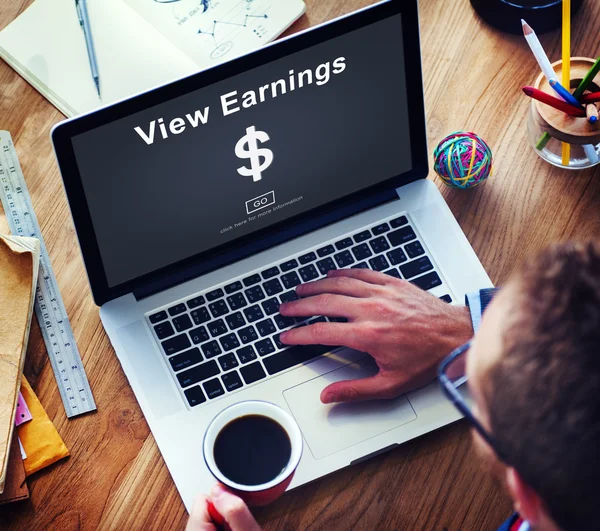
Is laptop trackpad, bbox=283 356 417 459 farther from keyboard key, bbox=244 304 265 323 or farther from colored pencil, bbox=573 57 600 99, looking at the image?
colored pencil, bbox=573 57 600 99

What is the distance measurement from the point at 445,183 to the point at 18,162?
644 millimetres

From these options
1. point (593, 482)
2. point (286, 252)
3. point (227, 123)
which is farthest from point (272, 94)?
point (593, 482)

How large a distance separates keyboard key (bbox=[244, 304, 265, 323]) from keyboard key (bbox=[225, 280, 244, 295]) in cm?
3

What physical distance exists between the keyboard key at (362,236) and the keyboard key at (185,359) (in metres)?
0.28

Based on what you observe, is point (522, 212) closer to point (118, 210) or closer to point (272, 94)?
point (272, 94)

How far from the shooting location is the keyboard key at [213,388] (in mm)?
1045

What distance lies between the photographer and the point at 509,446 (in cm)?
67

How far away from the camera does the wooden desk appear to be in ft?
3.39

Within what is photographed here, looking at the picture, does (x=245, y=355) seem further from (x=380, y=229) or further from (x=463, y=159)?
(x=463, y=159)

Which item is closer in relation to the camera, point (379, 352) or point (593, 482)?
point (593, 482)

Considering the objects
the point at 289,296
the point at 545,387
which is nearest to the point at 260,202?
the point at 289,296

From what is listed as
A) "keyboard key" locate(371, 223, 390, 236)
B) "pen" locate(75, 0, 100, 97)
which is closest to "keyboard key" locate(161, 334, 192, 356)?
"keyboard key" locate(371, 223, 390, 236)

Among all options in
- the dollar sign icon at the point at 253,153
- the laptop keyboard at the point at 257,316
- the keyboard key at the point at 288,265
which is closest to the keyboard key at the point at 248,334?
the laptop keyboard at the point at 257,316

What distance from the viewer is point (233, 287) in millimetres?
1103
